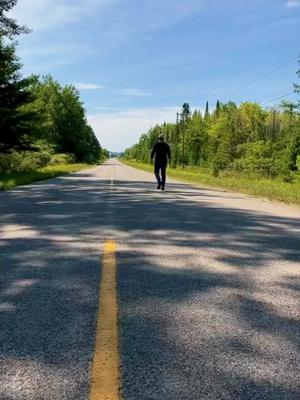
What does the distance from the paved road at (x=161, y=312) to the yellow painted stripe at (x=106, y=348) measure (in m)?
0.05

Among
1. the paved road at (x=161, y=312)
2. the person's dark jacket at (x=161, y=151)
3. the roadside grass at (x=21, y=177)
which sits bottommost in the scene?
the roadside grass at (x=21, y=177)

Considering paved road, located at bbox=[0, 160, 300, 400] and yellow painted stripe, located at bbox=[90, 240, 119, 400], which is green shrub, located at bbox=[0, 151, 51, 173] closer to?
paved road, located at bbox=[0, 160, 300, 400]

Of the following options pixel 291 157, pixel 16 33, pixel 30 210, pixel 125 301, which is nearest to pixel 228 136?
pixel 291 157

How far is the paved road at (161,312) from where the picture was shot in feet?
8.92

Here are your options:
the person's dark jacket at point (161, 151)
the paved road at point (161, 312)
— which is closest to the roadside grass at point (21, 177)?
the person's dark jacket at point (161, 151)

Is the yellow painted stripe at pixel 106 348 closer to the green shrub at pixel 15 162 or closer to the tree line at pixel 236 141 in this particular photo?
the green shrub at pixel 15 162

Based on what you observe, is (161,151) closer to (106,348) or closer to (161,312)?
(161,312)

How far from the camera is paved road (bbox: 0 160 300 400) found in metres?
2.72

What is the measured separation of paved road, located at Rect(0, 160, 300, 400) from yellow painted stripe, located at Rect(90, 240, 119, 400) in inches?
2.0

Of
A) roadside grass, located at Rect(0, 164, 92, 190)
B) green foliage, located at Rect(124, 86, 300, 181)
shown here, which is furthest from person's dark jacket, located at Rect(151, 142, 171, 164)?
green foliage, located at Rect(124, 86, 300, 181)

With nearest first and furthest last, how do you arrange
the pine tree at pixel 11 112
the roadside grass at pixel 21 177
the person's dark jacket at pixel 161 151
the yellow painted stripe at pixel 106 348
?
the yellow painted stripe at pixel 106 348 < the person's dark jacket at pixel 161 151 < the roadside grass at pixel 21 177 < the pine tree at pixel 11 112

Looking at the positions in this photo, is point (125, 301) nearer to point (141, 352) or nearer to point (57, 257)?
point (141, 352)

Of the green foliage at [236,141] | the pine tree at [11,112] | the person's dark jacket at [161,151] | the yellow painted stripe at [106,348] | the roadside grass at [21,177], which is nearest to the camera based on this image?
the yellow painted stripe at [106,348]

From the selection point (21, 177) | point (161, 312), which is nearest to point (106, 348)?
point (161, 312)
